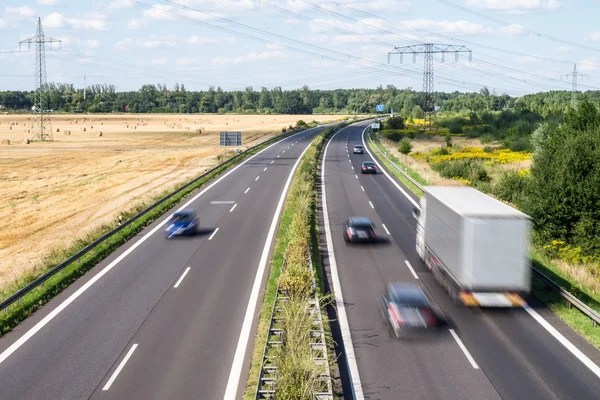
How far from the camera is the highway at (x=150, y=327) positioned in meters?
15.3

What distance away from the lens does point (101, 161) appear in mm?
74188

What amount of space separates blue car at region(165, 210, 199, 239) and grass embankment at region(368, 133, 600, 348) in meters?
17.6

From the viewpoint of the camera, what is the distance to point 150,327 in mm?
19047

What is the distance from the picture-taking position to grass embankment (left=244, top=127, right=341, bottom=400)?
531 inches

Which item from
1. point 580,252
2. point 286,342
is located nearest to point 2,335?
point 286,342

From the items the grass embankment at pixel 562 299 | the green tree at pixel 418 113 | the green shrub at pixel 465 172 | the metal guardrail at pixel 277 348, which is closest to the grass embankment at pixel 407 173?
the green shrub at pixel 465 172

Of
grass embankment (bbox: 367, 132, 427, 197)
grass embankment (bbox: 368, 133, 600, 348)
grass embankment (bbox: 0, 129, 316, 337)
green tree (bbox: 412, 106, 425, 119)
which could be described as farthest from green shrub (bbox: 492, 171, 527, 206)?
green tree (bbox: 412, 106, 425, 119)

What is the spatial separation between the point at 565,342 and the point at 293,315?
8.57 meters

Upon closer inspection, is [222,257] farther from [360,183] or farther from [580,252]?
[360,183]

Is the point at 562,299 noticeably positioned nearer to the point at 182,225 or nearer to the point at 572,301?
the point at 572,301

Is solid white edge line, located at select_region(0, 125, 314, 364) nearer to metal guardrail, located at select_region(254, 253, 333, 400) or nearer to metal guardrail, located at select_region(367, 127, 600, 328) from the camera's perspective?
metal guardrail, located at select_region(254, 253, 333, 400)

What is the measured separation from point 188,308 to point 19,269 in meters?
10.3

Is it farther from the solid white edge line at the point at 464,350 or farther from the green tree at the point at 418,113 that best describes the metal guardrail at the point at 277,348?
the green tree at the point at 418,113

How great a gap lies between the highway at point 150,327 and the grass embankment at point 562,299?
10.8m
